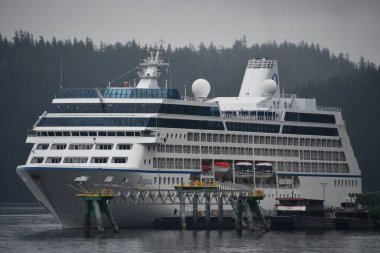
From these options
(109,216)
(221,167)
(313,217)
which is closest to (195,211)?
(221,167)

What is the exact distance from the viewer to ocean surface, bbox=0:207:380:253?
9262 centimetres

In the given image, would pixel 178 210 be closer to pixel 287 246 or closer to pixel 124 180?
pixel 124 180

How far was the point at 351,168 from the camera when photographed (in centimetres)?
12781

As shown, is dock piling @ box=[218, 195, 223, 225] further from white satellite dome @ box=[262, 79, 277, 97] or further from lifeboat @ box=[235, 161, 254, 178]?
white satellite dome @ box=[262, 79, 277, 97]

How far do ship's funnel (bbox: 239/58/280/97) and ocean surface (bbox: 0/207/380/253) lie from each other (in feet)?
67.4

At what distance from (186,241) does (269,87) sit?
30.7 meters

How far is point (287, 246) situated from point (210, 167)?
2080 centimetres

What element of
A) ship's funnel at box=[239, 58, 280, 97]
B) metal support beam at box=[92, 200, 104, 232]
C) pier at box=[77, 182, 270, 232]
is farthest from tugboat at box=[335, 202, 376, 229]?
metal support beam at box=[92, 200, 104, 232]

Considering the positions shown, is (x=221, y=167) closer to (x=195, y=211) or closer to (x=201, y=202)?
(x=201, y=202)

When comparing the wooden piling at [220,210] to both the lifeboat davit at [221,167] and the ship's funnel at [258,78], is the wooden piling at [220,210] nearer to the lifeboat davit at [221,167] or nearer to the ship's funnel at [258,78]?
the lifeboat davit at [221,167]

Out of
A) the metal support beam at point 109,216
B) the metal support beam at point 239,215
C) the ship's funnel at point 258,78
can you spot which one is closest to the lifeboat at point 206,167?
the metal support beam at point 239,215

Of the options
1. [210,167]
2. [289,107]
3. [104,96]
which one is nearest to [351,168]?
[289,107]

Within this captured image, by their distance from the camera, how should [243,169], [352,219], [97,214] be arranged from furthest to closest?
[243,169] → [352,219] → [97,214]

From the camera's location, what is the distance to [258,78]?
130000 mm
